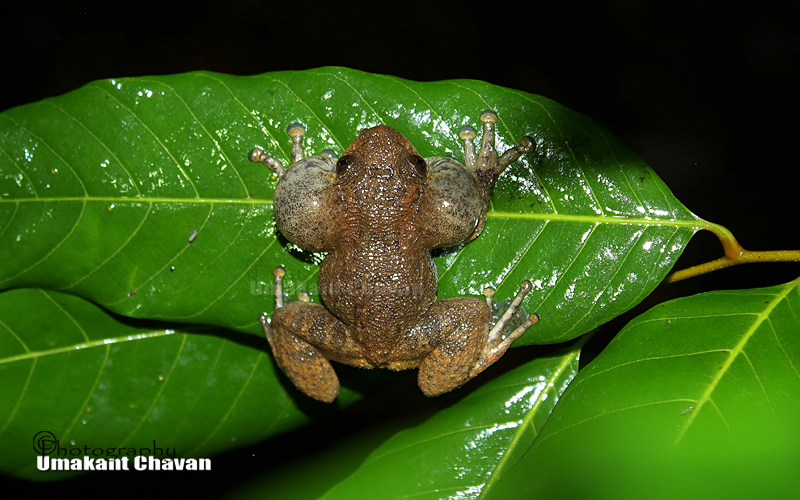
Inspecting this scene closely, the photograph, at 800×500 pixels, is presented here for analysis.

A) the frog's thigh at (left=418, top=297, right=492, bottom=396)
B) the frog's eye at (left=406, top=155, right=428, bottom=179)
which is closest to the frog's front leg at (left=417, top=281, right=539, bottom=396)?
the frog's thigh at (left=418, top=297, right=492, bottom=396)

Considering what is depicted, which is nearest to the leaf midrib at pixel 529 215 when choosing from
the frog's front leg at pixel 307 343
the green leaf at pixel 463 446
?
the frog's front leg at pixel 307 343

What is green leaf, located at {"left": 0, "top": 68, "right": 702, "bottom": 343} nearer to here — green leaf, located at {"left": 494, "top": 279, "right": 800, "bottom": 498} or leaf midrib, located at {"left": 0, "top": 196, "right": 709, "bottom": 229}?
leaf midrib, located at {"left": 0, "top": 196, "right": 709, "bottom": 229}

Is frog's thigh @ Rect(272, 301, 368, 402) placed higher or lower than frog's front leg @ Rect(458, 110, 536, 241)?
lower

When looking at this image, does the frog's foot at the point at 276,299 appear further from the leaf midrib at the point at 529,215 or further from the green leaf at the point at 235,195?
the leaf midrib at the point at 529,215

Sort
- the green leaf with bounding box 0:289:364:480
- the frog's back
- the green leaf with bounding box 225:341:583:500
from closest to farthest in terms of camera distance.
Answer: the frog's back < the green leaf with bounding box 225:341:583:500 < the green leaf with bounding box 0:289:364:480

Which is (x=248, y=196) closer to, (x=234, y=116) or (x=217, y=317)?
(x=234, y=116)

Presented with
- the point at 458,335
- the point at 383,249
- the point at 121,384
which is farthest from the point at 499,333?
the point at 121,384
